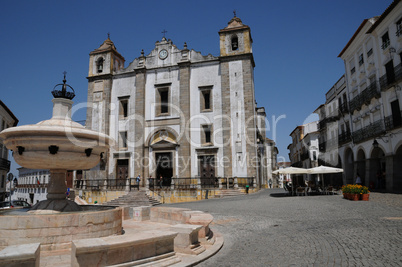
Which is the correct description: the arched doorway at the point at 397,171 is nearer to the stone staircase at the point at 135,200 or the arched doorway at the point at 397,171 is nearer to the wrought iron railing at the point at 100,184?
the stone staircase at the point at 135,200

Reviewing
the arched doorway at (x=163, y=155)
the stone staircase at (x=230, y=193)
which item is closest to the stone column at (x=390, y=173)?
the stone staircase at (x=230, y=193)

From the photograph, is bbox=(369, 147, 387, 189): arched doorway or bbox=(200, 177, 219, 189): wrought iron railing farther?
bbox=(200, 177, 219, 189): wrought iron railing

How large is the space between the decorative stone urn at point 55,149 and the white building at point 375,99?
18796mm

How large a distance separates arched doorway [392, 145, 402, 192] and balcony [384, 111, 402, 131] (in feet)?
4.81

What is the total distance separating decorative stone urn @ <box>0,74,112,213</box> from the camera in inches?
224

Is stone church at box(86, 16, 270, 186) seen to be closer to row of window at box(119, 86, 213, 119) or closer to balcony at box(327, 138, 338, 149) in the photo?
row of window at box(119, 86, 213, 119)

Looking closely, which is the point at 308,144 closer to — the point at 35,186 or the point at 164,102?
the point at 164,102

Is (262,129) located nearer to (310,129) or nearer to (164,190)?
(310,129)

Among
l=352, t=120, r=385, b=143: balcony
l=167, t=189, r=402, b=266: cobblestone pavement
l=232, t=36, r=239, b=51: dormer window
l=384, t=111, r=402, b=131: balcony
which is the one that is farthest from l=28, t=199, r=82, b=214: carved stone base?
l=232, t=36, r=239, b=51: dormer window

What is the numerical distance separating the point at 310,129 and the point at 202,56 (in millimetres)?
26381

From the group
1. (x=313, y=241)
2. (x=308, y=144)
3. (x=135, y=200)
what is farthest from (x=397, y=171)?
(x=308, y=144)

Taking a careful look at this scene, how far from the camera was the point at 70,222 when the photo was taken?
16.7ft

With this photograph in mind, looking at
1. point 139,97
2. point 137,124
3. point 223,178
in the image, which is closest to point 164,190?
point 223,178

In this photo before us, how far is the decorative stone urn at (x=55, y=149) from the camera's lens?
5.68 metres
